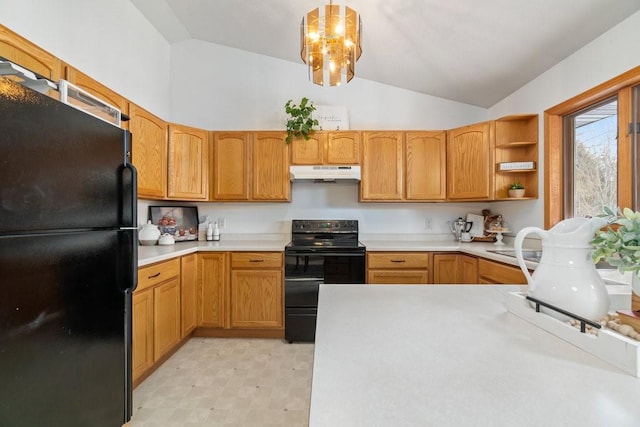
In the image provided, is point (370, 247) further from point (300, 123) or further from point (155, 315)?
point (155, 315)

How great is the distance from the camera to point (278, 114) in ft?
10.7

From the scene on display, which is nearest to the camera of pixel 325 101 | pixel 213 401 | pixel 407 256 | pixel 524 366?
pixel 524 366

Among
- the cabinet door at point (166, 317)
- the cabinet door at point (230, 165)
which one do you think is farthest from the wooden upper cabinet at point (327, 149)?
the cabinet door at point (166, 317)

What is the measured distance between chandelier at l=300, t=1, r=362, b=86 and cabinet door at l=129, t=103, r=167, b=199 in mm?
1459

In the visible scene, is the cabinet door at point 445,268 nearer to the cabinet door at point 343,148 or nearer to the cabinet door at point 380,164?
the cabinet door at point 380,164

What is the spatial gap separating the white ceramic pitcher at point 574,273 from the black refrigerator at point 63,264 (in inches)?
58.0

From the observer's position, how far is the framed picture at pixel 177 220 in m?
2.87

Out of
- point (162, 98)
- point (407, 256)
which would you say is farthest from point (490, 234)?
point (162, 98)

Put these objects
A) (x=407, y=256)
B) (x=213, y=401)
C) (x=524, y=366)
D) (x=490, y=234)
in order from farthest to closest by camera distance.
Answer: (x=490, y=234), (x=407, y=256), (x=213, y=401), (x=524, y=366)

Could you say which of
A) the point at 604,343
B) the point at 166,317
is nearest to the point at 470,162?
the point at 604,343

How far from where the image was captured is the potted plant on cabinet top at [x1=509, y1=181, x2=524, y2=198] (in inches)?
103

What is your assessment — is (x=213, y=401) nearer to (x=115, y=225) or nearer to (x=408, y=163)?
(x=115, y=225)

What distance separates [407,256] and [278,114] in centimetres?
207

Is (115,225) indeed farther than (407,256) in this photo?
No
